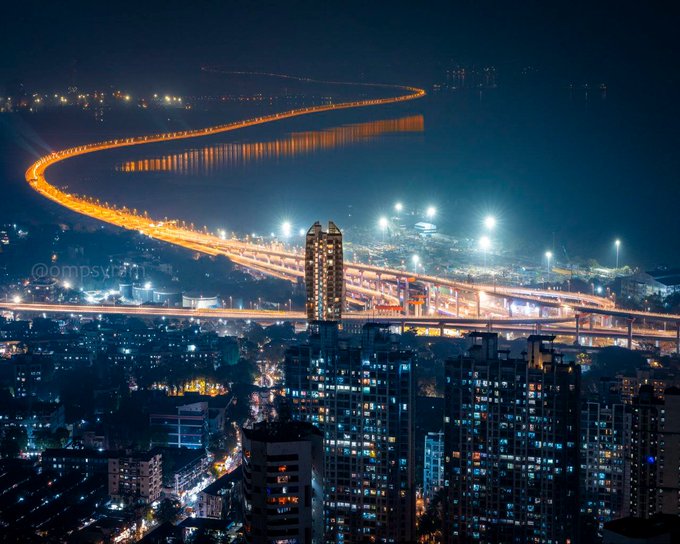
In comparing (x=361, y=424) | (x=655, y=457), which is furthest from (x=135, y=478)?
(x=655, y=457)

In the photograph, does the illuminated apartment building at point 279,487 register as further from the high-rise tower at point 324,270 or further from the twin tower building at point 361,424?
the high-rise tower at point 324,270

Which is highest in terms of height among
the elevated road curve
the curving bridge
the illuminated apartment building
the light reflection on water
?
the light reflection on water

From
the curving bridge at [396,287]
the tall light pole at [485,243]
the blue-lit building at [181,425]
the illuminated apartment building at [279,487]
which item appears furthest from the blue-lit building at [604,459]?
the tall light pole at [485,243]

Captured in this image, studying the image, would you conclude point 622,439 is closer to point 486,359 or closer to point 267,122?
point 486,359

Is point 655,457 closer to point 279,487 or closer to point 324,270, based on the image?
point 279,487

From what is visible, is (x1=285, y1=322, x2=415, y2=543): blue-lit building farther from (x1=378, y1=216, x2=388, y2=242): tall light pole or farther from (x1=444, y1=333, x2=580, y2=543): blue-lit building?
(x1=378, y1=216, x2=388, y2=242): tall light pole

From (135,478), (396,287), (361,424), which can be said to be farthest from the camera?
(396,287)

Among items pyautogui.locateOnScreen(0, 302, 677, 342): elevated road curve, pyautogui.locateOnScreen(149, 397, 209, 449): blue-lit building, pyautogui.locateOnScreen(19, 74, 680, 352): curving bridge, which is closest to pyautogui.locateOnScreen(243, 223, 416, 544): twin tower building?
pyautogui.locateOnScreen(149, 397, 209, 449): blue-lit building
